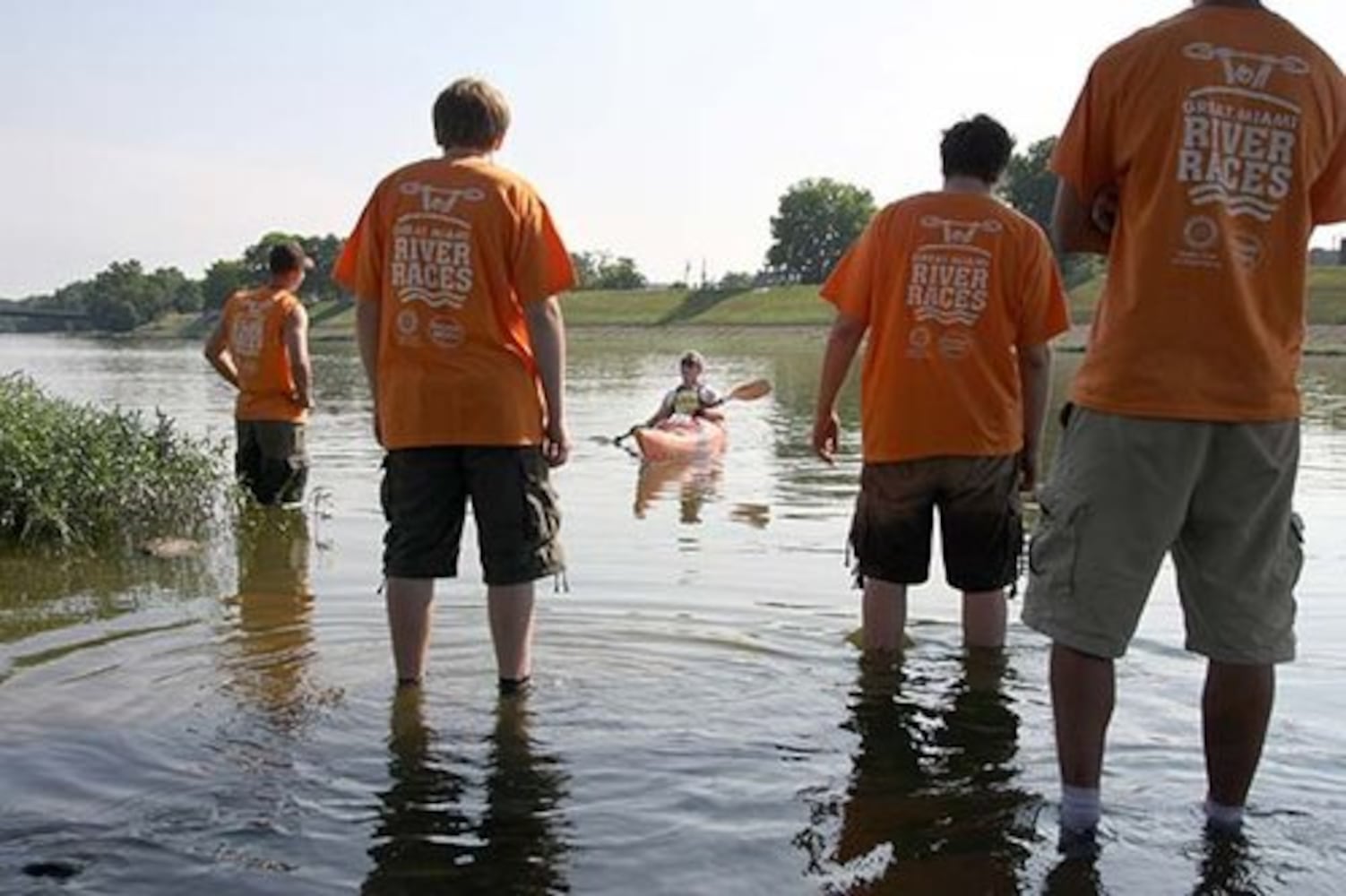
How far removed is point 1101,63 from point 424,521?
2.75 m

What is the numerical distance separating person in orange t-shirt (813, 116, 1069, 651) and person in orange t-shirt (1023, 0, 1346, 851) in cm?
163

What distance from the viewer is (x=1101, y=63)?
146 inches

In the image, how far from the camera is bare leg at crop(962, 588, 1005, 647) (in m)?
5.88

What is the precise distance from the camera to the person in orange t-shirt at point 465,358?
5.06 metres

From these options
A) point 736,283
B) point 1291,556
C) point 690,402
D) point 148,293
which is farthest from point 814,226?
point 1291,556

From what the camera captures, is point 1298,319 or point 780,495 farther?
point 780,495

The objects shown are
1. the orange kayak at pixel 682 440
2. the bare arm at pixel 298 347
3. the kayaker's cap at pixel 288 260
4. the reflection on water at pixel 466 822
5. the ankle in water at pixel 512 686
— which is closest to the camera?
the reflection on water at pixel 466 822

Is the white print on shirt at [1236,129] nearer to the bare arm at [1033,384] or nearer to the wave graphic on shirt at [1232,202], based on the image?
the wave graphic on shirt at [1232,202]

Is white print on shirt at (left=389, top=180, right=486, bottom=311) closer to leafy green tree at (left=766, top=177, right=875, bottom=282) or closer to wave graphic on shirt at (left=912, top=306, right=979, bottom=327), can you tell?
wave graphic on shirt at (left=912, top=306, right=979, bottom=327)

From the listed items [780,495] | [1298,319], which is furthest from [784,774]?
[780,495]

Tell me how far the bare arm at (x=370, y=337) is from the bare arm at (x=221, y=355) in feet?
17.4

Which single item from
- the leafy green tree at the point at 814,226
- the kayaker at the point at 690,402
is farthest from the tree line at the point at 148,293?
the kayaker at the point at 690,402

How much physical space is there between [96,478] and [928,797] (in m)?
6.50

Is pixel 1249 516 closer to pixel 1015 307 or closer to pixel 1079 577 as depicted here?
pixel 1079 577
